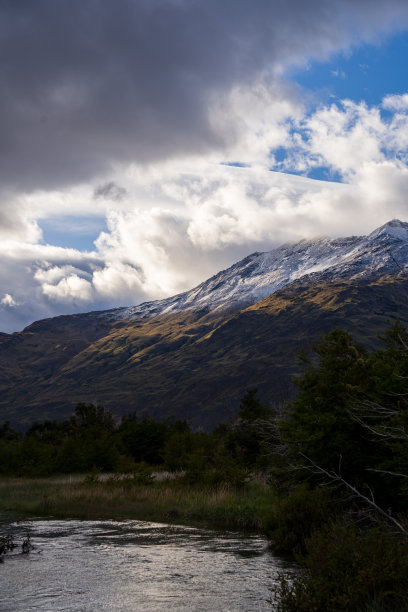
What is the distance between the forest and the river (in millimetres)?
1737

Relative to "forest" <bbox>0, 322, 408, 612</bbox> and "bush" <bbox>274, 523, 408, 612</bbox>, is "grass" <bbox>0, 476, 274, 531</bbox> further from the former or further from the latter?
"bush" <bbox>274, 523, 408, 612</bbox>

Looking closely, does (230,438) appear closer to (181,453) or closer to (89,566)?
(181,453)

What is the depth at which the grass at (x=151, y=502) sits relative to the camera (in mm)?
34594

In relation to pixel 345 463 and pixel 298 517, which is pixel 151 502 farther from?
pixel 345 463

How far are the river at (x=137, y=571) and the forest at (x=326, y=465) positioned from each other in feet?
5.70

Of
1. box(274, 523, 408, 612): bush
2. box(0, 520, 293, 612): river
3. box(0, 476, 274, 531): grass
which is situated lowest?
box(0, 476, 274, 531): grass

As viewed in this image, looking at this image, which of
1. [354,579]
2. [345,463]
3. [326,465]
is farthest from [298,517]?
[354,579]

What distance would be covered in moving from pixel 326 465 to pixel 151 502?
15.8 m

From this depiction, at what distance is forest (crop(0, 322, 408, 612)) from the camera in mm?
13562

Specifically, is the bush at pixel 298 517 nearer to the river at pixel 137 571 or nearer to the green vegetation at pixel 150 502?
the river at pixel 137 571

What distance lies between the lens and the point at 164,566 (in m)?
22.4

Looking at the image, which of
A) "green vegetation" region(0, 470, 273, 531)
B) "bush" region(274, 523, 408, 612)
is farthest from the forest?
"green vegetation" region(0, 470, 273, 531)

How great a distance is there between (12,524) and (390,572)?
26.3 m

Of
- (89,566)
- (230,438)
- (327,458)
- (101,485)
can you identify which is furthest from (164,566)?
(230,438)
